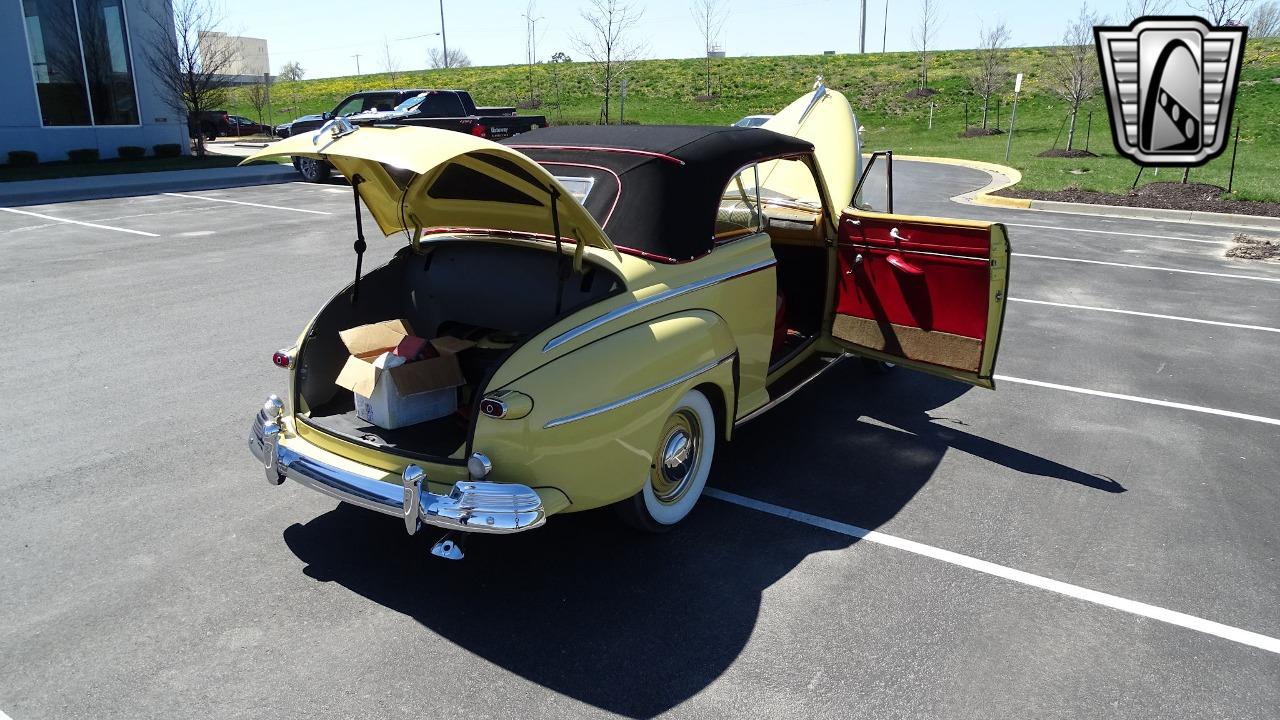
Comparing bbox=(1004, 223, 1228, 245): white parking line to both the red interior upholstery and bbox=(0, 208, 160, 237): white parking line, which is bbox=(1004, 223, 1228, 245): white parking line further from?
bbox=(0, 208, 160, 237): white parking line

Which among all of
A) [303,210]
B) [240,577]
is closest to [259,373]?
[240,577]

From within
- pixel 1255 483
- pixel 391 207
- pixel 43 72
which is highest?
pixel 43 72

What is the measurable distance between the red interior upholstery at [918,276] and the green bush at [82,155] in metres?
24.2

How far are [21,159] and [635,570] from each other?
2399 centimetres

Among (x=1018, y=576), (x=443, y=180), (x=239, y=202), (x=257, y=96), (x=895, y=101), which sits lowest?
(x=1018, y=576)

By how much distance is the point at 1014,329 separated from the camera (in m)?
8.27

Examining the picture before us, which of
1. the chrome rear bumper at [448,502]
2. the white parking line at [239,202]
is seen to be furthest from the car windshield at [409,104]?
the chrome rear bumper at [448,502]

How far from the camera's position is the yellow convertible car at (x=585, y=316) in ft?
11.7

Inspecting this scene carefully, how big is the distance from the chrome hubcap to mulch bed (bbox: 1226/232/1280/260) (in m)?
10.8

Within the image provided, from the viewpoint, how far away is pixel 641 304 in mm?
4023

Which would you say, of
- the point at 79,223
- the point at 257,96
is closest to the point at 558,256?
the point at 79,223

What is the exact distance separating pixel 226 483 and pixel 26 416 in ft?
6.42

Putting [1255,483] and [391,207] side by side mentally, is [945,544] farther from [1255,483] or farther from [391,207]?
[391,207]

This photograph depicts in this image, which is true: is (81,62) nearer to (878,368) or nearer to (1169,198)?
(878,368)
